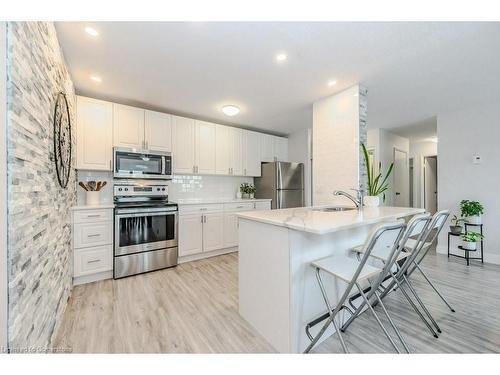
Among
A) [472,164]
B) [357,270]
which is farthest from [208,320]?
[472,164]

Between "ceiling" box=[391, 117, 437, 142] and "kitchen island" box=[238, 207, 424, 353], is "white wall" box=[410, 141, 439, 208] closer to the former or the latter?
"ceiling" box=[391, 117, 437, 142]

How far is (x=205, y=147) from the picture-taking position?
3.76m

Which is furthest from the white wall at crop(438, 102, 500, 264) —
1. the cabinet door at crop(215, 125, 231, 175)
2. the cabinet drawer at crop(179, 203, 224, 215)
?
the cabinet drawer at crop(179, 203, 224, 215)

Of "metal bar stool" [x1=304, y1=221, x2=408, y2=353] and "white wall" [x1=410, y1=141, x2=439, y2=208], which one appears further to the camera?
"white wall" [x1=410, y1=141, x2=439, y2=208]

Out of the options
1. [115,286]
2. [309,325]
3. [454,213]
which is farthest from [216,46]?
[454,213]

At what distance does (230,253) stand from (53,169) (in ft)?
8.85

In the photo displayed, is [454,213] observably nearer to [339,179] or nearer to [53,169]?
[339,179]

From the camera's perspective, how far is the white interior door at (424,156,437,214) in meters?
5.74

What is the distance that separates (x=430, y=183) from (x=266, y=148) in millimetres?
4808

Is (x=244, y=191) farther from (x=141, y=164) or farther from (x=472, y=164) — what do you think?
(x=472, y=164)

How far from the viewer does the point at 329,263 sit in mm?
1463

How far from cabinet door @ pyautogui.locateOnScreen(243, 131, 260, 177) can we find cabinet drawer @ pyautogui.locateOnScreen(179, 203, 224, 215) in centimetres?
100

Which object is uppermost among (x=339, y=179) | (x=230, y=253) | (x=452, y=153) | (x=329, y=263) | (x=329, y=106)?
(x=329, y=106)
